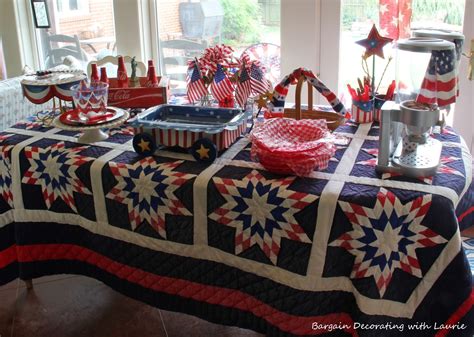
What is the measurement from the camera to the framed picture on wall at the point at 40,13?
3.29 meters

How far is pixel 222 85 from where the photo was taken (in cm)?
176

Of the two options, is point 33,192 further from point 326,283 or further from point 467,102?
point 467,102

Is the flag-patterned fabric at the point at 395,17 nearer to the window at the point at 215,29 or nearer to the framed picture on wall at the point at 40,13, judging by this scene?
the window at the point at 215,29

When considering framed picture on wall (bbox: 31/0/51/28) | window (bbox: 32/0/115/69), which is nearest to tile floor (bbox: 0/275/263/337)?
window (bbox: 32/0/115/69)

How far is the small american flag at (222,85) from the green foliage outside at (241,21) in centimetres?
101

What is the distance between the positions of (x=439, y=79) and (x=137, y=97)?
1.01 m

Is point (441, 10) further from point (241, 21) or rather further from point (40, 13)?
point (40, 13)

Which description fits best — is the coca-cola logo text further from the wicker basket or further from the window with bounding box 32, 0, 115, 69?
the window with bounding box 32, 0, 115, 69

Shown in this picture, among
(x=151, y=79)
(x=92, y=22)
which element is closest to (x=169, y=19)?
(x=92, y=22)

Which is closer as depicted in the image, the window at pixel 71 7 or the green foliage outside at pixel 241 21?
the green foliage outside at pixel 241 21

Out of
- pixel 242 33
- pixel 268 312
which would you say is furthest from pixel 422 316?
→ pixel 242 33

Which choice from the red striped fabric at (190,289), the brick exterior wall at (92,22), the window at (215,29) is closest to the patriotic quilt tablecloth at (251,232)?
the red striped fabric at (190,289)

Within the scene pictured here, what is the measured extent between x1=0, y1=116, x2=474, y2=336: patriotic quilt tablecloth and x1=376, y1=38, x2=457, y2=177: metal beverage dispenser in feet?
0.14

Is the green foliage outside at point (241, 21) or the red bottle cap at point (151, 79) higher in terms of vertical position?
the green foliage outside at point (241, 21)
